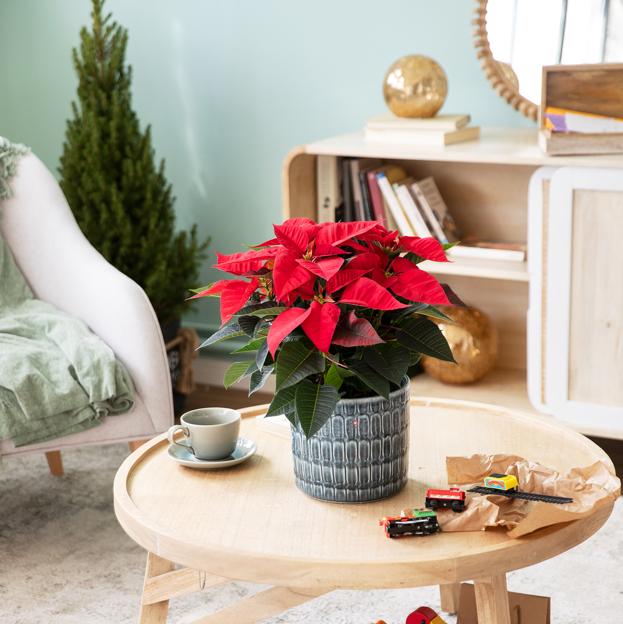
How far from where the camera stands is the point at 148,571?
4.41ft

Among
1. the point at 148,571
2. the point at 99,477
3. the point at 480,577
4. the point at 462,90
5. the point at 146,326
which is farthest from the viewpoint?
the point at 462,90

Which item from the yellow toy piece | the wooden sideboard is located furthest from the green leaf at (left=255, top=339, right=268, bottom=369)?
the wooden sideboard

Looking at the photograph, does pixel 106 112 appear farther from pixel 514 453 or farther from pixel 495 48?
pixel 514 453

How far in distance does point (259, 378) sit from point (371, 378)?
5.9 inches

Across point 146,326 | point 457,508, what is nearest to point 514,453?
point 457,508

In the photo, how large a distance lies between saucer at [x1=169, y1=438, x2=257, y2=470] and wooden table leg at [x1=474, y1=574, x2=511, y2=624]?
1.19 feet

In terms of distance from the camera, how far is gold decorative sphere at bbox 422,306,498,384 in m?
2.41

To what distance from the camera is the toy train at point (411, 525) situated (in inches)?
44.8

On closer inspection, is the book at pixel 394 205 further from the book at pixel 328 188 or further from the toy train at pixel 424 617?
the toy train at pixel 424 617

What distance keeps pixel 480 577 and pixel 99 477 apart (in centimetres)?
142

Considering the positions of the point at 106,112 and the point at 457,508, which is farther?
the point at 106,112

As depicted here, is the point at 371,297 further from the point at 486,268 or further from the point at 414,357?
the point at 486,268

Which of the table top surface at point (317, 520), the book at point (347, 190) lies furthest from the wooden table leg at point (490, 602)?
the book at point (347, 190)

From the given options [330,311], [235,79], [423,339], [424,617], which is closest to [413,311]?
[423,339]
